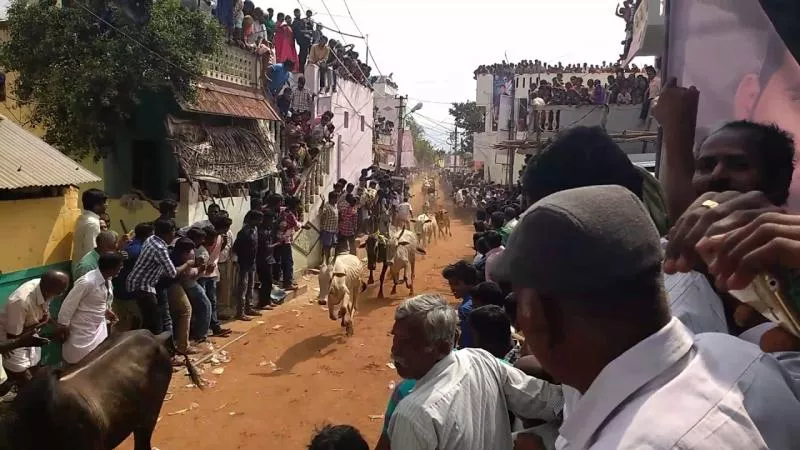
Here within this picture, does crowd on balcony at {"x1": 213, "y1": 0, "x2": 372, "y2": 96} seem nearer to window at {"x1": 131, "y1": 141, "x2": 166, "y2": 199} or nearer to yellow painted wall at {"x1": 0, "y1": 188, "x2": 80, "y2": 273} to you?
window at {"x1": 131, "y1": 141, "x2": 166, "y2": 199}

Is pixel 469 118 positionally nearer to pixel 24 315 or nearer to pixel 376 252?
pixel 376 252

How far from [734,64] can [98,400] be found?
15.7ft

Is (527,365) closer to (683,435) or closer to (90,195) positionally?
(683,435)

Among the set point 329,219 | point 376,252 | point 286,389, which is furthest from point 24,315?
point 329,219

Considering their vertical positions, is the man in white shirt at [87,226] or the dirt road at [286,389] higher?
the man in white shirt at [87,226]

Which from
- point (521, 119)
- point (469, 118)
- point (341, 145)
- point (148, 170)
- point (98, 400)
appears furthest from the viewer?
point (469, 118)

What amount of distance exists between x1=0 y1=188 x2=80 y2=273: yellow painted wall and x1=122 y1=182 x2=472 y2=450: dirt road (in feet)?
7.24

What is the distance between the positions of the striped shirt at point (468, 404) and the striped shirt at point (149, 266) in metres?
5.77

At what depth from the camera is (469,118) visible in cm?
6419

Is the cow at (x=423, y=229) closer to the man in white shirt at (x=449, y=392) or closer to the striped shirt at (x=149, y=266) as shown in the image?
the striped shirt at (x=149, y=266)

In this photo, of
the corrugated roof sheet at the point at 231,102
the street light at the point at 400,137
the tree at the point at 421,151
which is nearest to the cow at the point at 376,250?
the corrugated roof sheet at the point at 231,102

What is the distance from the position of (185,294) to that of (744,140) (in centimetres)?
793

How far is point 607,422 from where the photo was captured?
1067 mm

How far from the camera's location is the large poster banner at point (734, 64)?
Answer: 237 cm
